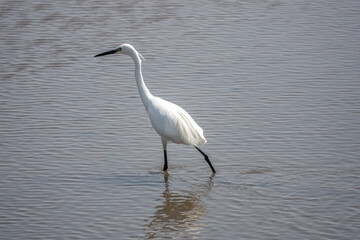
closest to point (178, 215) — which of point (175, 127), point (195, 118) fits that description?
point (175, 127)

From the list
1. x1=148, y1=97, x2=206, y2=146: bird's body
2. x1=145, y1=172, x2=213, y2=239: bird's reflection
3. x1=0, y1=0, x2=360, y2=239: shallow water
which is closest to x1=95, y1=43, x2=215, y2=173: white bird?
x1=148, y1=97, x2=206, y2=146: bird's body

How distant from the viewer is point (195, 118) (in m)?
9.81

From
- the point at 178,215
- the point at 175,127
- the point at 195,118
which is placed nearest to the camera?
the point at 178,215

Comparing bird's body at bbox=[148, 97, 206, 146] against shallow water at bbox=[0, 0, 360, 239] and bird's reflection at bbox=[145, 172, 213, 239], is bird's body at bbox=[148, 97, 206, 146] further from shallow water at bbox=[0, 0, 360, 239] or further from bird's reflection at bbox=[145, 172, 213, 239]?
bird's reflection at bbox=[145, 172, 213, 239]

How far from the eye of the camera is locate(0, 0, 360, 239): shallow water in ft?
23.3

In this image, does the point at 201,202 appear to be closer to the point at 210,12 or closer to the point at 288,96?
the point at 288,96

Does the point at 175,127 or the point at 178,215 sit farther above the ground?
the point at 175,127

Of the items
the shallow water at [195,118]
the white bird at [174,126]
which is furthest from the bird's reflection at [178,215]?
the white bird at [174,126]

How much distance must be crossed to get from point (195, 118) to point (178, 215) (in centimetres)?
278

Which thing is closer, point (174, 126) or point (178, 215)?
point (178, 215)

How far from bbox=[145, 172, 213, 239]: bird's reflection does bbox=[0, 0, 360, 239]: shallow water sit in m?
0.02

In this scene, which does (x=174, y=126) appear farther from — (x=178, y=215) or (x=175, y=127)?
(x=178, y=215)

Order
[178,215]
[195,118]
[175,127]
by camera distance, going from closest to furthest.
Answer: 1. [178,215]
2. [175,127]
3. [195,118]

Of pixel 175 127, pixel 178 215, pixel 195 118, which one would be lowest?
pixel 178 215
